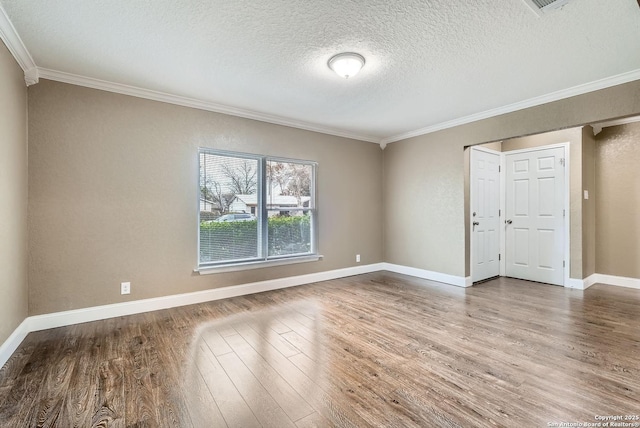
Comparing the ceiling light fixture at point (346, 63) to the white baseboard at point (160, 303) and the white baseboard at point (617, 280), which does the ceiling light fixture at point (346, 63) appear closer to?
the white baseboard at point (160, 303)

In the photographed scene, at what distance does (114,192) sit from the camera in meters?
3.21

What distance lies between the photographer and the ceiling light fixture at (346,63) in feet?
8.38

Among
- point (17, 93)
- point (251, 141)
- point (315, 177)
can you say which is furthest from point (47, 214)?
point (315, 177)

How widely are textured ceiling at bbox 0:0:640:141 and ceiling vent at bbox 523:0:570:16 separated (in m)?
0.06

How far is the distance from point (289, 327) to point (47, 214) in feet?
8.82

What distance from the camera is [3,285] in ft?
7.38

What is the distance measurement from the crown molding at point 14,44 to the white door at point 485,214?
535 cm

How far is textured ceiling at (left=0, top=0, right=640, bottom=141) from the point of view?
2.00m

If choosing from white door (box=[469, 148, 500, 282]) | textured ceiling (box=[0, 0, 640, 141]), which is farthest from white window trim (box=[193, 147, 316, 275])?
white door (box=[469, 148, 500, 282])

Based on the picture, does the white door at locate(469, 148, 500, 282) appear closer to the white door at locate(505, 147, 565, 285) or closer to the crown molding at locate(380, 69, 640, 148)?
the white door at locate(505, 147, 565, 285)

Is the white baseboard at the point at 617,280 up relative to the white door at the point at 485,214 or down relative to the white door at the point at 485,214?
down

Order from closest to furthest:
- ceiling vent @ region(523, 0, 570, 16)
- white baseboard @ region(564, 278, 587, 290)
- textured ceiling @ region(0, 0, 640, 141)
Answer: ceiling vent @ region(523, 0, 570, 16)
textured ceiling @ region(0, 0, 640, 141)
white baseboard @ region(564, 278, 587, 290)

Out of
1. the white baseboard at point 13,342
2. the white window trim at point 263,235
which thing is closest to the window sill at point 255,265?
the white window trim at point 263,235

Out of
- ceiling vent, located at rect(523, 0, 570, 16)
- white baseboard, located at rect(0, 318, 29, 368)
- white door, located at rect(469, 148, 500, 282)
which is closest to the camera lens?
ceiling vent, located at rect(523, 0, 570, 16)
